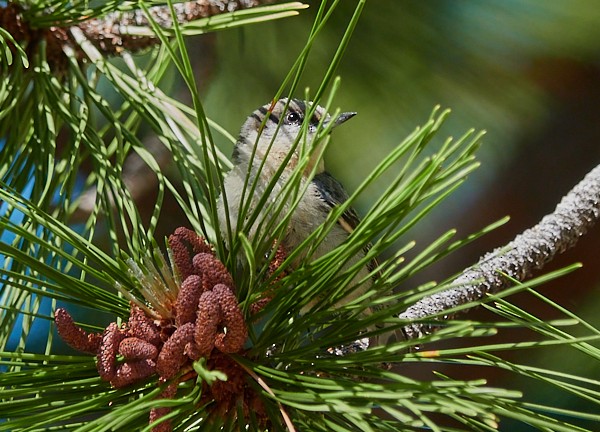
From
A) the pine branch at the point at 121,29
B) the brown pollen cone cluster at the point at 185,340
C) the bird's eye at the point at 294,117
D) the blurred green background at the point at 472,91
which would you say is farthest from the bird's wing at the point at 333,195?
the blurred green background at the point at 472,91

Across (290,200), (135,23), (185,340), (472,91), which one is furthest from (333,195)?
(472,91)

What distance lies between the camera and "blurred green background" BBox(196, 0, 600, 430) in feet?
7.55

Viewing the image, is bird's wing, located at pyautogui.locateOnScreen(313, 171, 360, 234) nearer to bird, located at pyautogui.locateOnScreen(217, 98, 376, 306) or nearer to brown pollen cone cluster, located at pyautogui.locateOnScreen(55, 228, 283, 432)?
bird, located at pyautogui.locateOnScreen(217, 98, 376, 306)

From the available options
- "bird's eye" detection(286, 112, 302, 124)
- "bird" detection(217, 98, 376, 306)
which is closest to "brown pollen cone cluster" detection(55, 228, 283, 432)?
"bird" detection(217, 98, 376, 306)

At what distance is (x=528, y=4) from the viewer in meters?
2.54

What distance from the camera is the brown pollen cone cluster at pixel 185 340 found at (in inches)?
33.3

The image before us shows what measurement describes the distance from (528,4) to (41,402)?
205 cm

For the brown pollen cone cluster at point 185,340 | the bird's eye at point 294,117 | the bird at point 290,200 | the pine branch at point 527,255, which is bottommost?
the brown pollen cone cluster at point 185,340

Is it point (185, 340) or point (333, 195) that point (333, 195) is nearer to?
point (333, 195)

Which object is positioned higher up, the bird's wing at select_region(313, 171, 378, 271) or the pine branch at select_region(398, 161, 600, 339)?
the bird's wing at select_region(313, 171, 378, 271)

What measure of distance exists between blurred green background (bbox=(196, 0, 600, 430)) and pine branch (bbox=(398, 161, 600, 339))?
3.35ft

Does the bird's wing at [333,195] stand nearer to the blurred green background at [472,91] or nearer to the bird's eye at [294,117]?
the bird's eye at [294,117]

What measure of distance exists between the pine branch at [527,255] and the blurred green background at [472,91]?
1021 mm

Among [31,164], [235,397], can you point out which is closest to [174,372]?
[235,397]
